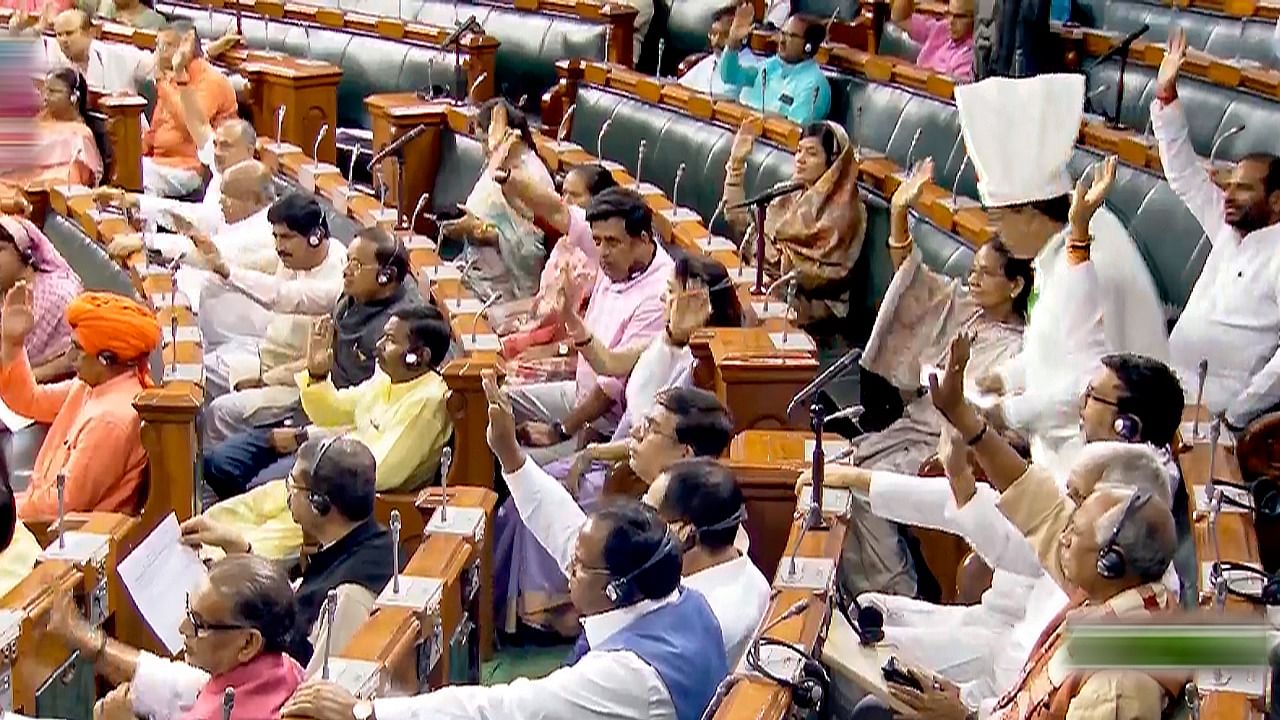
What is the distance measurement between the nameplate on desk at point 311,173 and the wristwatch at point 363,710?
284 centimetres

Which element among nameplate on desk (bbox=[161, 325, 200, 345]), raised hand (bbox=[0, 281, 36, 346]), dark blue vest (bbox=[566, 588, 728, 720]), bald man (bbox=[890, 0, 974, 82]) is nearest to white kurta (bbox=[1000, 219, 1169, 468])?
dark blue vest (bbox=[566, 588, 728, 720])

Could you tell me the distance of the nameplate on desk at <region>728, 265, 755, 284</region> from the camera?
3232 millimetres

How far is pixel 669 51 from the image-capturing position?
630cm

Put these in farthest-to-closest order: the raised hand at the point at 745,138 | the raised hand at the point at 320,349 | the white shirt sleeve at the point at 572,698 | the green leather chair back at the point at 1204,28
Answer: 1. the green leather chair back at the point at 1204,28
2. the raised hand at the point at 745,138
3. the raised hand at the point at 320,349
4. the white shirt sleeve at the point at 572,698

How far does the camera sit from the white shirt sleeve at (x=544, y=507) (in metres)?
2.30

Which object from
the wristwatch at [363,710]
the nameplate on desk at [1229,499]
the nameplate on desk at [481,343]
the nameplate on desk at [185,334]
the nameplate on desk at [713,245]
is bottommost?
the nameplate on desk at [185,334]

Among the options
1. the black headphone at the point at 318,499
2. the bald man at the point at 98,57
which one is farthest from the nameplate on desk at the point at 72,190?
the black headphone at the point at 318,499

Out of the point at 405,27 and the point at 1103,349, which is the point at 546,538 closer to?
the point at 1103,349

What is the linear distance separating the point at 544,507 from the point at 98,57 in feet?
13.9

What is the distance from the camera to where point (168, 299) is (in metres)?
3.49

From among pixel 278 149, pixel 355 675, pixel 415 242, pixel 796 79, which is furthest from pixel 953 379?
pixel 278 149

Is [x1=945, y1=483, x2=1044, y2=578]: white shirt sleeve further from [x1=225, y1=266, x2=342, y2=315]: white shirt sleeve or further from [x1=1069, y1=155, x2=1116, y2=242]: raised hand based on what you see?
[x1=225, y1=266, x2=342, y2=315]: white shirt sleeve

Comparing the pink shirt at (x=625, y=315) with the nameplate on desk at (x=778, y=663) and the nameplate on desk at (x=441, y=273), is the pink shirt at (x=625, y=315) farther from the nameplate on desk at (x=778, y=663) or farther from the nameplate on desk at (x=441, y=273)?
the nameplate on desk at (x=778, y=663)

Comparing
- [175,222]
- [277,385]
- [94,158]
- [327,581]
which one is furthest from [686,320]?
[94,158]
